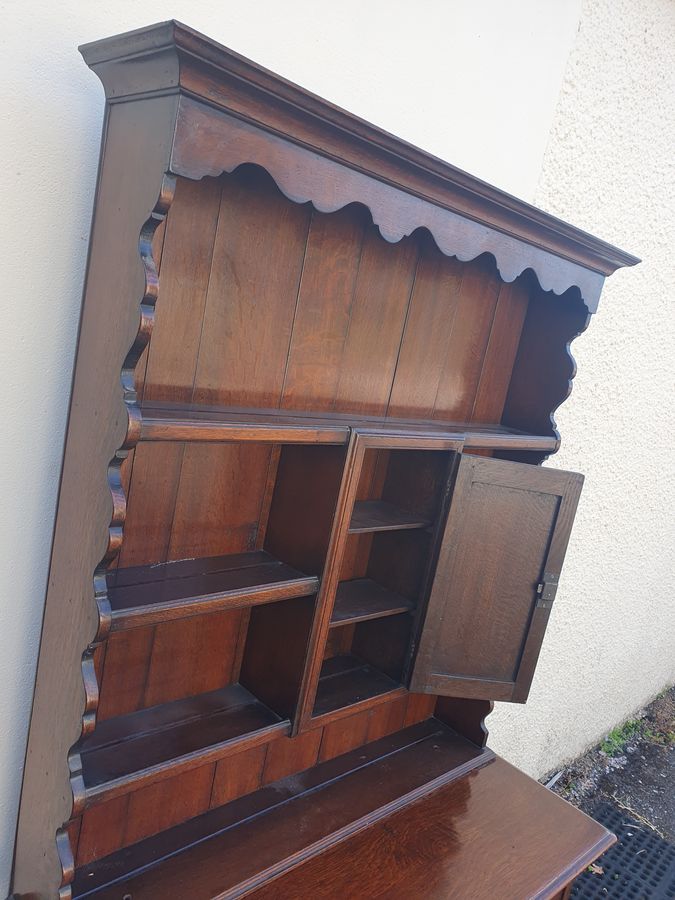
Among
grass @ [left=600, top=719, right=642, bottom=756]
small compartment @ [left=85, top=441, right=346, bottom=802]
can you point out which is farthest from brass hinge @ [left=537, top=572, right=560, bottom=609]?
grass @ [left=600, top=719, right=642, bottom=756]

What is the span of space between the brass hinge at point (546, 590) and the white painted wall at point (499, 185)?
69 cm

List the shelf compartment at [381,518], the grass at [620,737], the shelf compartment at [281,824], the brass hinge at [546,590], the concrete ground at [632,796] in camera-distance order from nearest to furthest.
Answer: the shelf compartment at [281,824], the shelf compartment at [381,518], the brass hinge at [546,590], the concrete ground at [632,796], the grass at [620,737]

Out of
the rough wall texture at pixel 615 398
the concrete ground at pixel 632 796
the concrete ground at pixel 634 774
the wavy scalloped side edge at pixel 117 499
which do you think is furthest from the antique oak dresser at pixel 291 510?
the concrete ground at pixel 634 774

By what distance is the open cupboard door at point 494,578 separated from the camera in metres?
1.41

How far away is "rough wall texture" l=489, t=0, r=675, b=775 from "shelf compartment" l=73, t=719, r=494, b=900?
0.76 metres

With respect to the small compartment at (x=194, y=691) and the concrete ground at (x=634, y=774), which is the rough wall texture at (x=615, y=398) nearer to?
the concrete ground at (x=634, y=774)

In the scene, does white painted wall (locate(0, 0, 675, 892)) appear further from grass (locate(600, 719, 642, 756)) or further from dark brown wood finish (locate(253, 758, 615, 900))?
dark brown wood finish (locate(253, 758, 615, 900))

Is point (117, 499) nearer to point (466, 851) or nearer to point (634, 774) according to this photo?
point (466, 851)

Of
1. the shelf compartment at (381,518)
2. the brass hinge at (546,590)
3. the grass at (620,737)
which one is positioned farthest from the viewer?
the grass at (620,737)

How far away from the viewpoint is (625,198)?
2043mm

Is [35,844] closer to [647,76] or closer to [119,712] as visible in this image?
[119,712]

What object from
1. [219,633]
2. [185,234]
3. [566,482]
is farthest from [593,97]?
[219,633]

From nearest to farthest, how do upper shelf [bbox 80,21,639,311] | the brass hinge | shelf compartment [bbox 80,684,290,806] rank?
upper shelf [bbox 80,21,639,311]
shelf compartment [bbox 80,684,290,806]
the brass hinge

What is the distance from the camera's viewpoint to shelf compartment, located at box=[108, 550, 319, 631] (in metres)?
0.99
